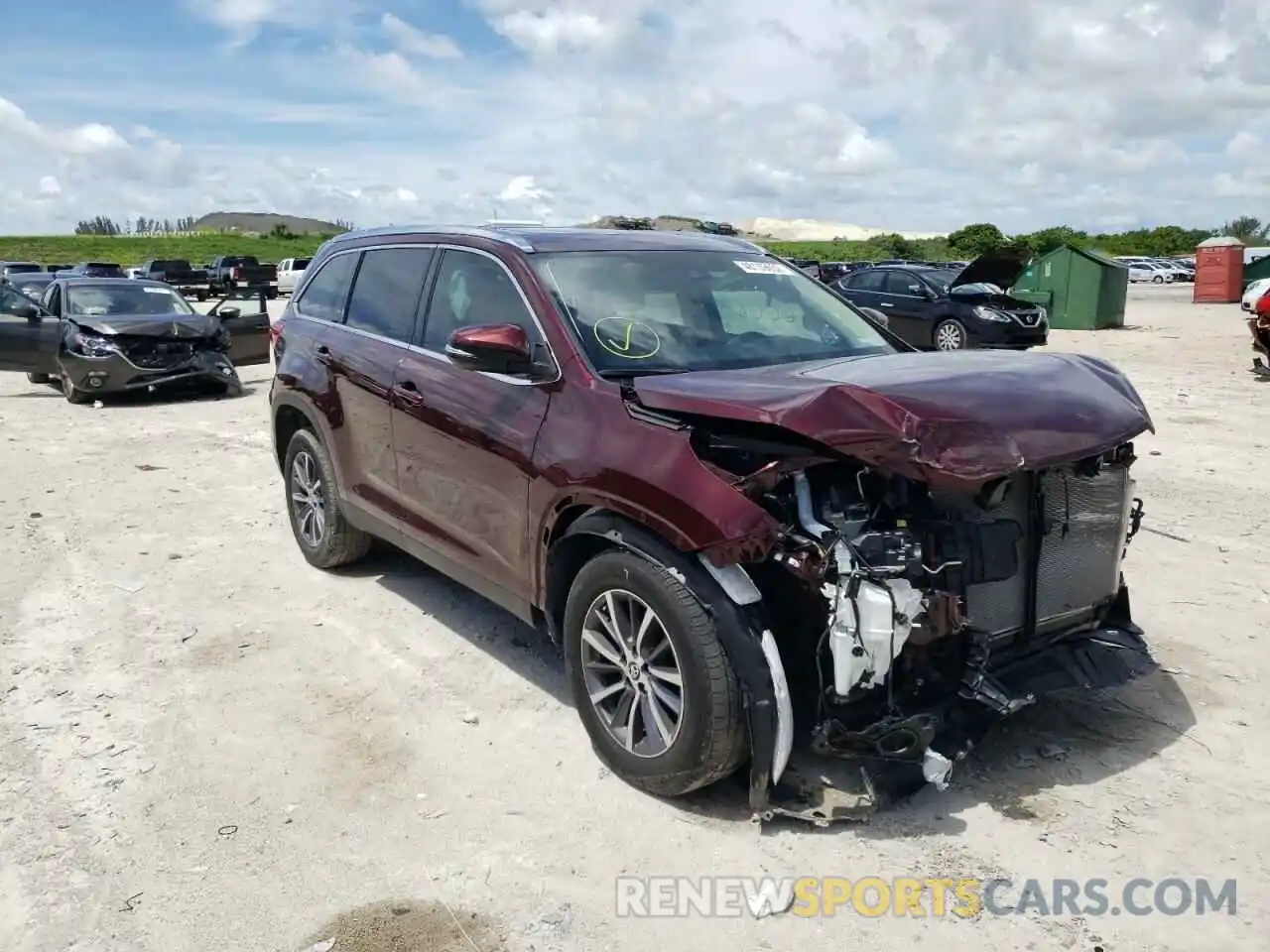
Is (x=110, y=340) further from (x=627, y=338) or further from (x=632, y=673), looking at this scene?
(x=632, y=673)

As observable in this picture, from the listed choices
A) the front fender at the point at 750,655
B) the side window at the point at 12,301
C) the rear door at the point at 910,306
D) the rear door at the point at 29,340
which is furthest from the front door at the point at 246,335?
the front fender at the point at 750,655

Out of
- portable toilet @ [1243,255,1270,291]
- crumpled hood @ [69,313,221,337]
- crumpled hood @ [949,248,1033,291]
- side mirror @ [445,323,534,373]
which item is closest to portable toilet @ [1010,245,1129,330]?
portable toilet @ [1243,255,1270,291]

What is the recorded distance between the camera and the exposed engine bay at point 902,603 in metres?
3.16

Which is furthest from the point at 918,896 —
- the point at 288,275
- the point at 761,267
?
the point at 288,275

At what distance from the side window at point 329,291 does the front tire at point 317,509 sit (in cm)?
71

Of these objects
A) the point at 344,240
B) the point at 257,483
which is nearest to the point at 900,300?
the point at 257,483

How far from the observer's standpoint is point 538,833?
348 cm

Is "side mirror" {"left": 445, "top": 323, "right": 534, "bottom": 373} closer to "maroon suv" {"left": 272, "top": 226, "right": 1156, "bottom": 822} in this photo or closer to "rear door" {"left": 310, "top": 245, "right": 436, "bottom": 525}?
"maroon suv" {"left": 272, "top": 226, "right": 1156, "bottom": 822}

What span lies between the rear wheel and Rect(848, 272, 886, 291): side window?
1751 mm

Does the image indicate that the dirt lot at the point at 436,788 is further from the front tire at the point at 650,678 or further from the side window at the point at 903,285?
the side window at the point at 903,285

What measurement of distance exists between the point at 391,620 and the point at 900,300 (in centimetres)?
1580

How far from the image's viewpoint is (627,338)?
412 cm

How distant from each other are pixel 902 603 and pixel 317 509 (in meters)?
4.01

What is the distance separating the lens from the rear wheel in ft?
59.9
